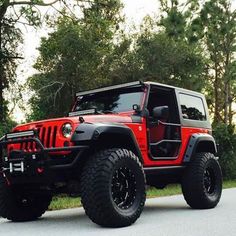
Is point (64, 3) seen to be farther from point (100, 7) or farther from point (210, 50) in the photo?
point (210, 50)

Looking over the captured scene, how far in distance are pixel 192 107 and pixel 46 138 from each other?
3325mm

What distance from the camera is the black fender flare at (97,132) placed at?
256 inches

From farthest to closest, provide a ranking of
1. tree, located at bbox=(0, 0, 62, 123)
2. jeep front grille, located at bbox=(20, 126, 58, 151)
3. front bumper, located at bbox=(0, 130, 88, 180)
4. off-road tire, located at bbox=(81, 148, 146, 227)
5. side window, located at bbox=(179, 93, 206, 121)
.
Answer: tree, located at bbox=(0, 0, 62, 123), side window, located at bbox=(179, 93, 206, 121), jeep front grille, located at bbox=(20, 126, 58, 151), front bumper, located at bbox=(0, 130, 88, 180), off-road tire, located at bbox=(81, 148, 146, 227)

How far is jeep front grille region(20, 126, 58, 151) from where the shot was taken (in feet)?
22.2

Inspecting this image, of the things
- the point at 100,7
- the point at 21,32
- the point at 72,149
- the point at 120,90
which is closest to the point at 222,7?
the point at 100,7

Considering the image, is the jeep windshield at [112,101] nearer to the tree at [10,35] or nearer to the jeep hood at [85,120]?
the jeep hood at [85,120]

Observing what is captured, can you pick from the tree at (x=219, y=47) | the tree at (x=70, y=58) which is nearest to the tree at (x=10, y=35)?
the tree at (x=70, y=58)

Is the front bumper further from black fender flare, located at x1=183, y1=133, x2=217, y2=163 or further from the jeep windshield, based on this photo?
black fender flare, located at x1=183, y1=133, x2=217, y2=163

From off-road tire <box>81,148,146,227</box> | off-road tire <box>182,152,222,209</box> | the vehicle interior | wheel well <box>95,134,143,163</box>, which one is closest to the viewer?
off-road tire <box>81,148,146,227</box>

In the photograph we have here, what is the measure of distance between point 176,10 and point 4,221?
17378 mm

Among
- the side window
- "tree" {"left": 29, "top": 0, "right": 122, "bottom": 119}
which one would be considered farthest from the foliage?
the side window

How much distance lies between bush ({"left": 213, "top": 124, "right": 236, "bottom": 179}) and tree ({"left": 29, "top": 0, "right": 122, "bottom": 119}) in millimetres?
5687

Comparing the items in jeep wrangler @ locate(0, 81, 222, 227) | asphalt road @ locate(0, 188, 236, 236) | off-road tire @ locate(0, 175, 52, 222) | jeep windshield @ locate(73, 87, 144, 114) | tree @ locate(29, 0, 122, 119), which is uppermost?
tree @ locate(29, 0, 122, 119)

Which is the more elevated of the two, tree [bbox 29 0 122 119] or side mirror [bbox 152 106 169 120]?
tree [bbox 29 0 122 119]
